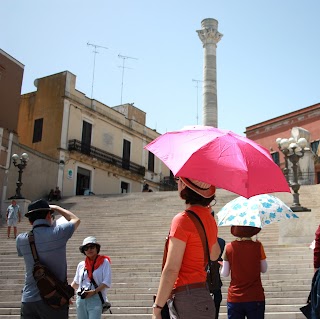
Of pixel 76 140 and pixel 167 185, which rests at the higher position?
pixel 76 140

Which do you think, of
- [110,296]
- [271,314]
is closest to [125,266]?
[110,296]

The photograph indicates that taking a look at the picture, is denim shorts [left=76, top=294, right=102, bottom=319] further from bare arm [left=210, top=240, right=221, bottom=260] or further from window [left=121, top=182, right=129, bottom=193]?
window [left=121, top=182, right=129, bottom=193]

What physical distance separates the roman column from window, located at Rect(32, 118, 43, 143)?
35.2 feet

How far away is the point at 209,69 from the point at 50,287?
96.2 ft

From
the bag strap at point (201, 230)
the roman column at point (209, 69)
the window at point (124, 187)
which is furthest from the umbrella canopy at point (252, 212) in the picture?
the window at point (124, 187)

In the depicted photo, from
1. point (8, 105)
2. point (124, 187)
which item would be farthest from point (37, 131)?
point (124, 187)

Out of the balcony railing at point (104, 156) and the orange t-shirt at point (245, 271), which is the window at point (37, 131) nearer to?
the balcony railing at point (104, 156)

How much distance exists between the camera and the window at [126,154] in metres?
33.8

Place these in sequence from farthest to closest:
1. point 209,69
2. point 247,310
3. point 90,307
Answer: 1. point 209,69
2. point 90,307
3. point 247,310

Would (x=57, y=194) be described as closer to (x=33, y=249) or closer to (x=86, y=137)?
(x=86, y=137)

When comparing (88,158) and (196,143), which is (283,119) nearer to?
(88,158)

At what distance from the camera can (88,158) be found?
1192 inches

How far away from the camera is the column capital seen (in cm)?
3228

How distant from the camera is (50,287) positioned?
3.49m
